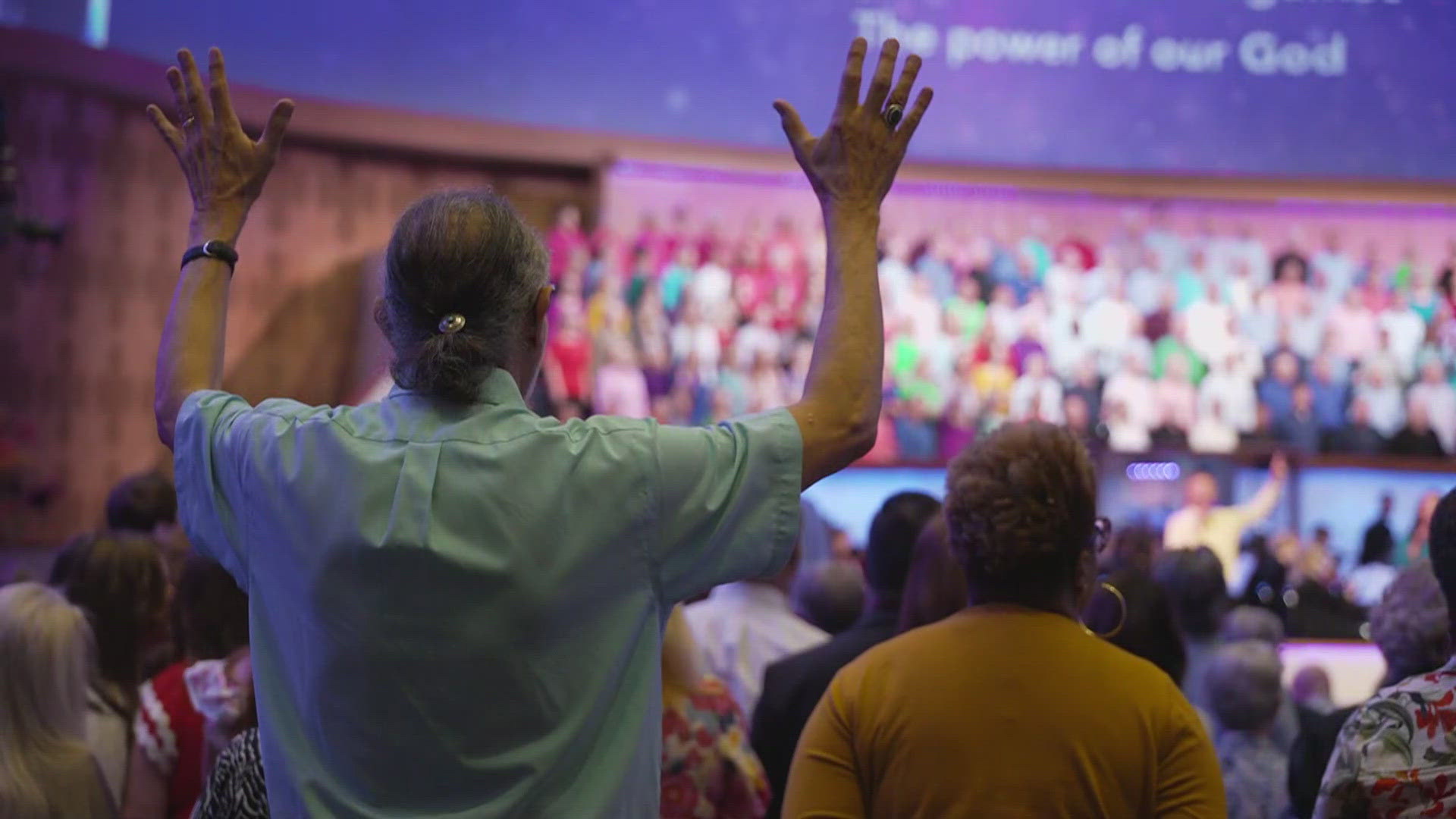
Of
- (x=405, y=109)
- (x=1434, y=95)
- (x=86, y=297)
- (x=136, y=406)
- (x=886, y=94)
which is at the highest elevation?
(x=1434, y=95)

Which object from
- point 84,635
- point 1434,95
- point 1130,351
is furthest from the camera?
point 1434,95

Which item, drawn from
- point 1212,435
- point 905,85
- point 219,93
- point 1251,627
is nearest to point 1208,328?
point 1212,435

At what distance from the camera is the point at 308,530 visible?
116cm

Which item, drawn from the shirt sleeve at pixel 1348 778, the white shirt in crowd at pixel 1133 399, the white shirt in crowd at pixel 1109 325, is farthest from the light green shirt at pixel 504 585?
the white shirt in crowd at pixel 1109 325

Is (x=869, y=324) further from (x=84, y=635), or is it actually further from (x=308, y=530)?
(x=84, y=635)

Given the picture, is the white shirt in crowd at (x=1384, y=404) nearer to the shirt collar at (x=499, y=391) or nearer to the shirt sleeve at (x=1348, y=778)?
the shirt sleeve at (x=1348, y=778)

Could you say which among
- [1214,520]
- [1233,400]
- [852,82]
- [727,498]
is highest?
[852,82]

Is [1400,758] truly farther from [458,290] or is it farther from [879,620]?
[458,290]

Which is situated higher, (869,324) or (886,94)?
(886,94)

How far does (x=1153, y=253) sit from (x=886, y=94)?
11138mm

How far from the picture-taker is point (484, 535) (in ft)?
3.70

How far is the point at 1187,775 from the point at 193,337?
1061 mm

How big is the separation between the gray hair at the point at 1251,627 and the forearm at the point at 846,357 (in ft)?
7.78

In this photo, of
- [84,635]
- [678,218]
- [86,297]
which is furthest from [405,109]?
[84,635]
